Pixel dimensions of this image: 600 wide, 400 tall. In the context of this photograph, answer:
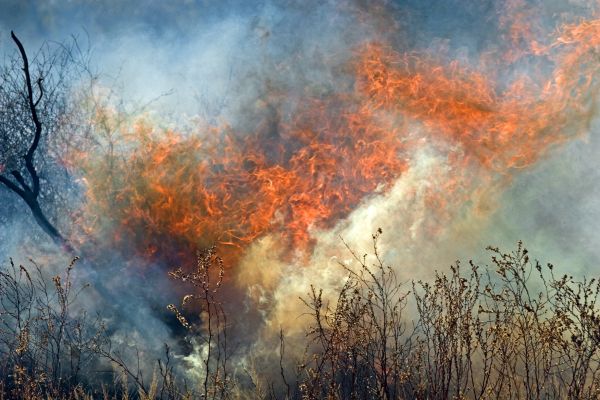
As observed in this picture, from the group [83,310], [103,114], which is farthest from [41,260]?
[103,114]

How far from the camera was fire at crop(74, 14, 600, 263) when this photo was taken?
337 inches

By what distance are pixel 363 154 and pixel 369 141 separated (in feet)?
0.78

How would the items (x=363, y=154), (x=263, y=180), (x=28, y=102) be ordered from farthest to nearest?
(x=28, y=102) < (x=263, y=180) < (x=363, y=154)

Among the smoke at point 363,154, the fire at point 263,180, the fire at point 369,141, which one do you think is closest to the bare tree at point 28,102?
the fire at point 263,180

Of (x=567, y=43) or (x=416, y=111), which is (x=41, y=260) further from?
(x=567, y=43)

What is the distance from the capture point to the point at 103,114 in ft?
39.7

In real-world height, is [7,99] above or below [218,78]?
above

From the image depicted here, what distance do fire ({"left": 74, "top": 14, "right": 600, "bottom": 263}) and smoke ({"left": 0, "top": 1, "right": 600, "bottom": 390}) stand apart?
0.07ft

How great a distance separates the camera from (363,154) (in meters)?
9.09

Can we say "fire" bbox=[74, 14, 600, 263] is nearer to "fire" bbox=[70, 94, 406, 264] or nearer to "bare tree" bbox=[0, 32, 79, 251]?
"fire" bbox=[70, 94, 406, 264]

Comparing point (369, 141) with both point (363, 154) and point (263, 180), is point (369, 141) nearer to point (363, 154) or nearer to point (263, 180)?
point (363, 154)

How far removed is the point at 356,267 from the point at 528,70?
4027 millimetres

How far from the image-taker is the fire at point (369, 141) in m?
8.57

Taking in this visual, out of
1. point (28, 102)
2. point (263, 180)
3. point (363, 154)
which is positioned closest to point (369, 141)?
point (363, 154)
